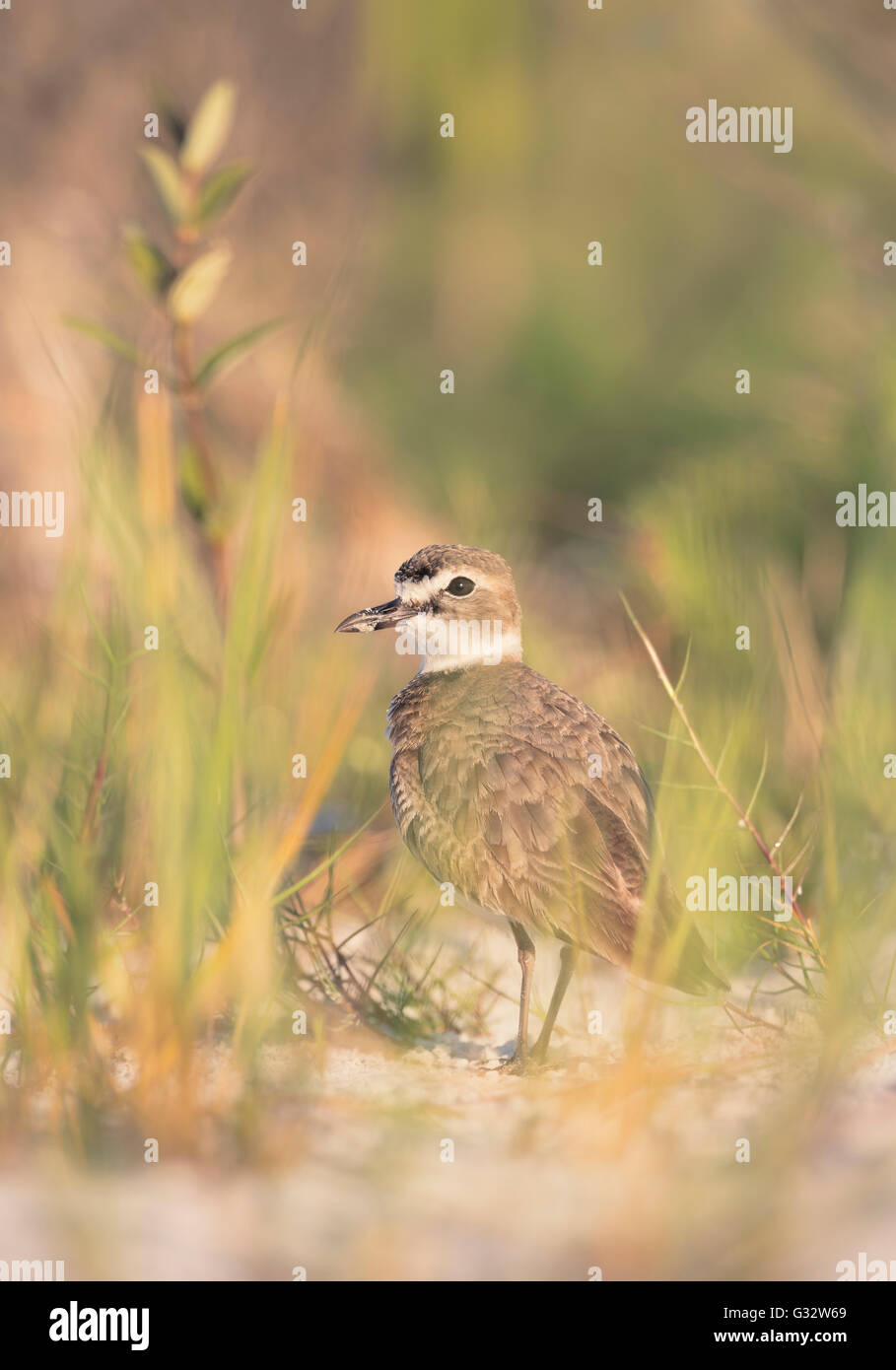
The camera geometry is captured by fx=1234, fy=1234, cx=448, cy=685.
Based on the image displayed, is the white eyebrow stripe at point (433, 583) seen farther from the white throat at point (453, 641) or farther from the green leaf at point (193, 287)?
the green leaf at point (193, 287)

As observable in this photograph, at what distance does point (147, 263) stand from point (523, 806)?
134 cm

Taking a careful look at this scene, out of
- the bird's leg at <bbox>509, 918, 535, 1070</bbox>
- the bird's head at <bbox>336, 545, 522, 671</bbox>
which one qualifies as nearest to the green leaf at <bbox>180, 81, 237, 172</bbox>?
the bird's head at <bbox>336, 545, 522, 671</bbox>

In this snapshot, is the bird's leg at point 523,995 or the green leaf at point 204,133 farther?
the bird's leg at point 523,995

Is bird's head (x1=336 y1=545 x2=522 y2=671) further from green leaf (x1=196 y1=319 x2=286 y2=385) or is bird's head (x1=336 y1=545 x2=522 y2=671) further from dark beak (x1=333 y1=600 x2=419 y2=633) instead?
green leaf (x1=196 y1=319 x2=286 y2=385)

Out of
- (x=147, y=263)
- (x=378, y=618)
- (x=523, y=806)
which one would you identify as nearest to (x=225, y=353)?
(x=147, y=263)

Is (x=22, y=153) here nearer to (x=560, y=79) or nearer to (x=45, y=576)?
(x=45, y=576)

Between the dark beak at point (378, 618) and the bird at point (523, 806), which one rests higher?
the dark beak at point (378, 618)

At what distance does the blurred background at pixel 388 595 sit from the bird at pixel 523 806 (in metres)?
0.13

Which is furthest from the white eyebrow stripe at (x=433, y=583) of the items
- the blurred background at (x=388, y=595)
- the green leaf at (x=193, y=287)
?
the green leaf at (x=193, y=287)

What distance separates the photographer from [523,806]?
263cm

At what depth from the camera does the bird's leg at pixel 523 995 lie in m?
2.64

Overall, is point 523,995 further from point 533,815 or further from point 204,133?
point 204,133

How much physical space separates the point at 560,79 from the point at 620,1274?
6875 millimetres

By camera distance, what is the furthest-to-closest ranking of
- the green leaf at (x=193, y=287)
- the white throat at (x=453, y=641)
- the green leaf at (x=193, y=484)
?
the white throat at (x=453, y=641) → the green leaf at (x=193, y=484) → the green leaf at (x=193, y=287)
